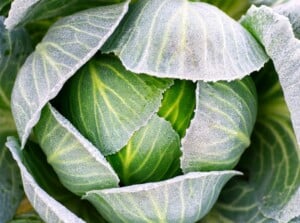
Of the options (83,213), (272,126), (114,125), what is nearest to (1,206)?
(83,213)

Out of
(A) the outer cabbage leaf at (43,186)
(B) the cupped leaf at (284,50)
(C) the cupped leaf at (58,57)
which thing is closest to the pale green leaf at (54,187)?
(A) the outer cabbage leaf at (43,186)

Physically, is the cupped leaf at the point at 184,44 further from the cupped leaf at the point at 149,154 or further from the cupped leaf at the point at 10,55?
the cupped leaf at the point at 10,55

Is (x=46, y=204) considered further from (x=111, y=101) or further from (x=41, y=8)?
(x=41, y=8)

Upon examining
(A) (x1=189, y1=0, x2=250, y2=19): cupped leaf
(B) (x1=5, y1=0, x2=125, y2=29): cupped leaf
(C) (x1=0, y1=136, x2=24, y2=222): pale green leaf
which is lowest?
(C) (x1=0, y1=136, x2=24, y2=222): pale green leaf

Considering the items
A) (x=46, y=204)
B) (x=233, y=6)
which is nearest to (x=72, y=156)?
(x=46, y=204)

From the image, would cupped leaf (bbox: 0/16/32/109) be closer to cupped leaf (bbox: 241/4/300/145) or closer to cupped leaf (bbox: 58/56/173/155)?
cupped leaf (bbox: 58/56/173/155)

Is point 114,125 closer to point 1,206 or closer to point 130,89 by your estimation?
point 130,89

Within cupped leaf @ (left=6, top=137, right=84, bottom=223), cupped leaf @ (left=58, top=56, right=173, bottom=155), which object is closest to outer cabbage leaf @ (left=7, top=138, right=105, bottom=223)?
cupped leaf @ (left=6, top=137, right=84, bottom=223)
